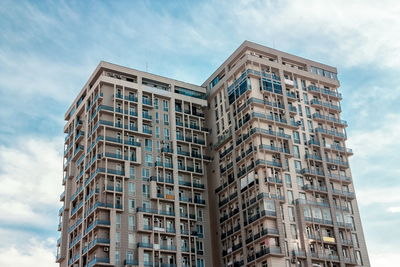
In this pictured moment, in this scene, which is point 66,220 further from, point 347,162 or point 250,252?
point 347,162

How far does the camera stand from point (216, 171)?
103000 millimetres

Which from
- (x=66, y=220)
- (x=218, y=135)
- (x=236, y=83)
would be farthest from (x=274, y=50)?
(x=66, y=220)

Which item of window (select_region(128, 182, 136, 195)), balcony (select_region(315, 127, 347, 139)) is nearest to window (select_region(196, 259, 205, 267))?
window (select_region(128, 182, 136, 195))

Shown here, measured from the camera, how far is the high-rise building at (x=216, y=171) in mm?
88562

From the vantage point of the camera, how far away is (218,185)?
10138 cm

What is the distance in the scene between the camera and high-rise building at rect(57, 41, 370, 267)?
291ft

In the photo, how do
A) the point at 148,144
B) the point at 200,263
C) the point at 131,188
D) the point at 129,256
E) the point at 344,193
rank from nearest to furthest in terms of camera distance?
the point at 129,256 < the point at 131,188 < the point at 200,263 < the point at 344,193 < the point at 148,144

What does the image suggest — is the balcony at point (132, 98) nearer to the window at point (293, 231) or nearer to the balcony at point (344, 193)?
the window at point (293, 231)

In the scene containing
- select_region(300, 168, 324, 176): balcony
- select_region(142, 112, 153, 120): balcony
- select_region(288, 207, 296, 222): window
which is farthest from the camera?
select_region(142, 112, 153, 120): balcony

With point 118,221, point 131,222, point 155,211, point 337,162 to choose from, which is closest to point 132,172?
point 155,211

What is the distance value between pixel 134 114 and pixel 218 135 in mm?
16445

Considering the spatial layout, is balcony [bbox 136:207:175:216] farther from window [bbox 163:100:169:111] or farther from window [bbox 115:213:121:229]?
window [bbox 163:100:169:111]

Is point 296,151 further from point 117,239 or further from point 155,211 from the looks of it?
point 117,239

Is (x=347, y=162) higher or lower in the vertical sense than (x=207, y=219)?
higher
